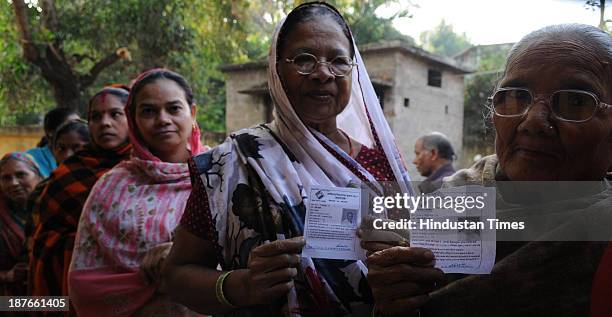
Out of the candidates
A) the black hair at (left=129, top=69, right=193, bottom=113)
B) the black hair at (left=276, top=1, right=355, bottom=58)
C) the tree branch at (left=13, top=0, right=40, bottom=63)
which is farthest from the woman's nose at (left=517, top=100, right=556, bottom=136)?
the tree branch at (left=13, top=0, right=40, bottom=63)

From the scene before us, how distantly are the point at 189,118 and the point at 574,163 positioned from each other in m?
2.20

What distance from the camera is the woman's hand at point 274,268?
1.48 m

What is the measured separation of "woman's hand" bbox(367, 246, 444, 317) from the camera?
1266 mm

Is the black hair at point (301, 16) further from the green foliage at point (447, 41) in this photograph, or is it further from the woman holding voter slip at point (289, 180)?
the green foliage at point (447, 41)

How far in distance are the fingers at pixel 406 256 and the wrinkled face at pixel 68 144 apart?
12.1 ft

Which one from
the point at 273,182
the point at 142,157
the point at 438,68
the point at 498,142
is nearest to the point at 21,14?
the point at 142,157

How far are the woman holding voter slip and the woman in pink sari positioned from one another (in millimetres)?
862

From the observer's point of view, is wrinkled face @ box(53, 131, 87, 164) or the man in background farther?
the man in background

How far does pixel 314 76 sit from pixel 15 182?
368cm

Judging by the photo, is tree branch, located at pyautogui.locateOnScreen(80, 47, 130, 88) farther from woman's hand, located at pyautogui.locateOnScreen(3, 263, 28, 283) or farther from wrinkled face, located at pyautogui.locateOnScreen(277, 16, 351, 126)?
wrinkled face, located at pyautogui.locateOnScreen(277, 16, 351, 126)

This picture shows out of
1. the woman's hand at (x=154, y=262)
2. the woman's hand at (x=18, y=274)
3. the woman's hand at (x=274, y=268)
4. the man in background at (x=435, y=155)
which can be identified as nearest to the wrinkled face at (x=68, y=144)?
the woman's hand at (x=18, y=274)

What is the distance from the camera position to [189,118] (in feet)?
9.84

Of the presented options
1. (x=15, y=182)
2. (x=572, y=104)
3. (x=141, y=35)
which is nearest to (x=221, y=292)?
(x=572, y=104)

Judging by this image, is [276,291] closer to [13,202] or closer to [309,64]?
[309,64]
